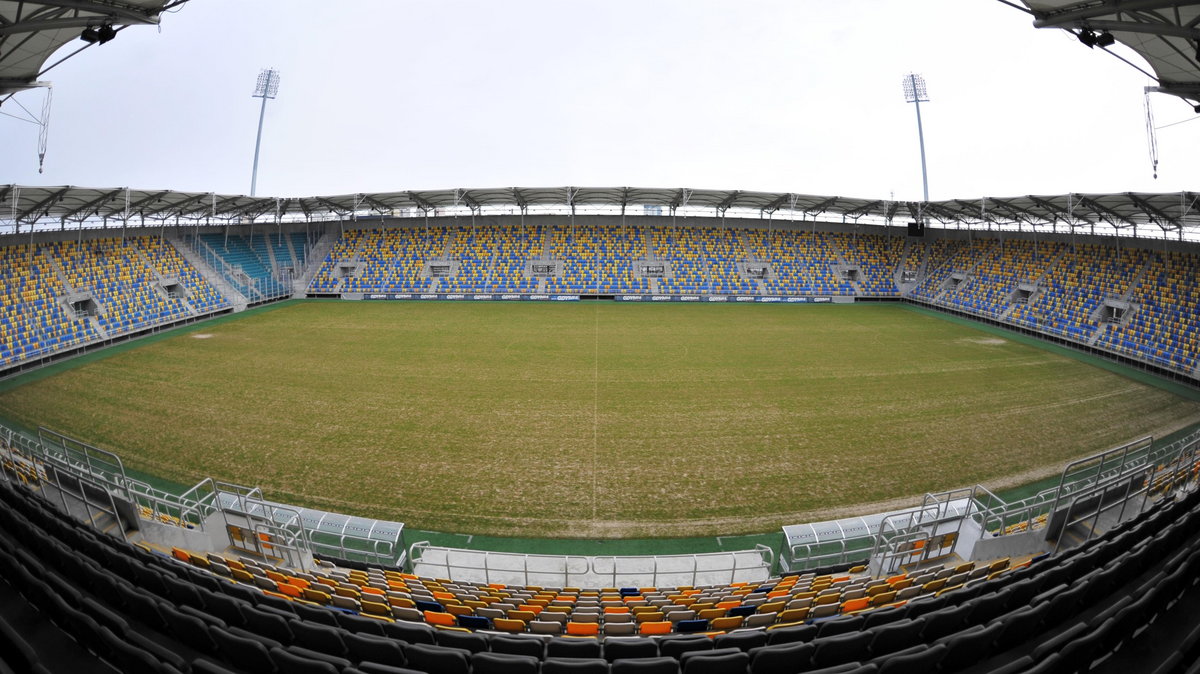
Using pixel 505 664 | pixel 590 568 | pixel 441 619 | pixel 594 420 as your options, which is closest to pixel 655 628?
pixel 505 664

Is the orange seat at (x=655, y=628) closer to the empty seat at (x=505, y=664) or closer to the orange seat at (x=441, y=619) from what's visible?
the empty seat at (x=505, y=664)

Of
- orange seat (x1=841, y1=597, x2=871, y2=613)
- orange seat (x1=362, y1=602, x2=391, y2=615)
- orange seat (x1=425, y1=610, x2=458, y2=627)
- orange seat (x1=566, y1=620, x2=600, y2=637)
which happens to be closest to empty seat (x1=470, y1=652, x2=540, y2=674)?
orange seat (x1=566, y1=620, x2=600, y2=637)

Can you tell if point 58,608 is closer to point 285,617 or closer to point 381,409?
point 285,617

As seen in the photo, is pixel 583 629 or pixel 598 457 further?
pixel 598 457

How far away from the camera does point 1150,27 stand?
7598 mm

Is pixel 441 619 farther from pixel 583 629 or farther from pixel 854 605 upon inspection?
pixel 854 605

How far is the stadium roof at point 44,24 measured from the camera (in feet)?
24.9

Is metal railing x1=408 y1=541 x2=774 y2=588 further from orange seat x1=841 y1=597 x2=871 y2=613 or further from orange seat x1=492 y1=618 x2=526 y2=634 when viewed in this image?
orange seat x1=492 y1=618 x2=526 y2=634

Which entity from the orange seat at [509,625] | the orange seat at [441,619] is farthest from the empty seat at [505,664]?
the orange seat at [441,619]

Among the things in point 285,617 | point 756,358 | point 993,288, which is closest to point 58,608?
point 285,617

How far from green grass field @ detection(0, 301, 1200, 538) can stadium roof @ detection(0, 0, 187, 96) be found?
27.6ft

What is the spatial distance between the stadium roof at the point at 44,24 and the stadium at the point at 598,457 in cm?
7

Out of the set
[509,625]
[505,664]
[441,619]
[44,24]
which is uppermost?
[44,24]

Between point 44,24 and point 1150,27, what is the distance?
17.2 metres
